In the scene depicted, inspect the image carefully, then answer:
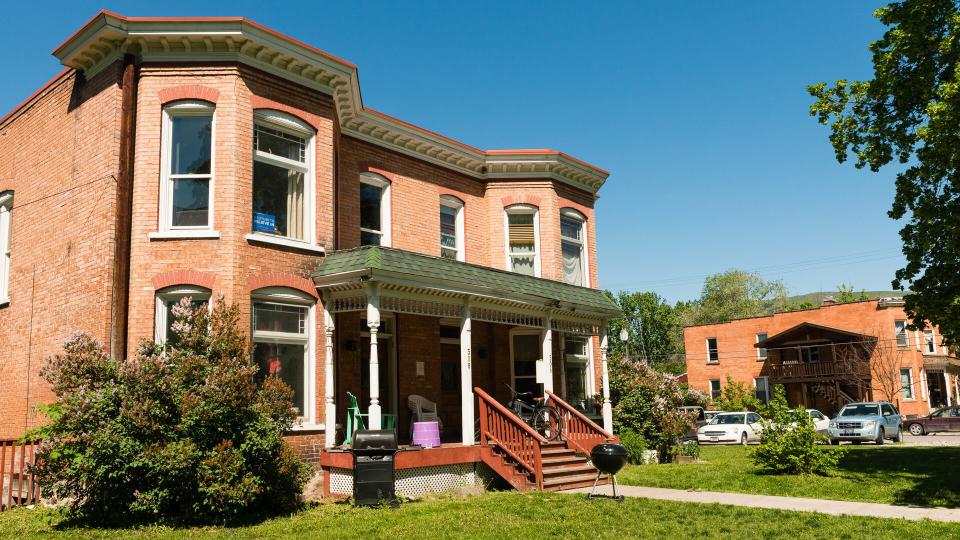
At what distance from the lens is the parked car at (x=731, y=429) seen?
1127 inches

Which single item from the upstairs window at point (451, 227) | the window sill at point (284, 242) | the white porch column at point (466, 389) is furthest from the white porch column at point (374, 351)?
the upstairs window at point (451, 227)

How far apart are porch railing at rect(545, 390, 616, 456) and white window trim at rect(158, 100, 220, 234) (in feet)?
25.7

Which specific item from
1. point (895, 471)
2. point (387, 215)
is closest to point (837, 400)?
point (895, 471)

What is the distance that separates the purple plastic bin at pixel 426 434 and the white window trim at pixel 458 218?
6.49 metres

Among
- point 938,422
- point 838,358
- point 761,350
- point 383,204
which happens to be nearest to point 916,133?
point 383,204

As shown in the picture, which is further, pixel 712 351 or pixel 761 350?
pixel 712 351

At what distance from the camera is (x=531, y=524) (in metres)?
9.59

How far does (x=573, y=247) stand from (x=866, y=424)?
49.6 feet

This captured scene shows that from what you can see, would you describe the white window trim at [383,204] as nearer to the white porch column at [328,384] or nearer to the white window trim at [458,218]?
the white window trim at [458,218]

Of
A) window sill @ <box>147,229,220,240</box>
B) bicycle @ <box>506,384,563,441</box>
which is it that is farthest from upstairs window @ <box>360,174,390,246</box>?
bicycle @ <box>506,384,563,441</box>

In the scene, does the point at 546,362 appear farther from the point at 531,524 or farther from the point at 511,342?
the point at 531,524

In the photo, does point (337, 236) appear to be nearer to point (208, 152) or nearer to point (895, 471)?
point (208, 152)

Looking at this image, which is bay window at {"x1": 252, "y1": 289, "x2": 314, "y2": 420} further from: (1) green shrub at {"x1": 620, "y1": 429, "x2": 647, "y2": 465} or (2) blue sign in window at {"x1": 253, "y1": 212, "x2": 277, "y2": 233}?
(1) green shrub at {"x1": 620, "y1": 429, "x2": 647, "y2": 465}

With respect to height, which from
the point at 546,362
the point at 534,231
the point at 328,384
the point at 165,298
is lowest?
the point at 328,384
